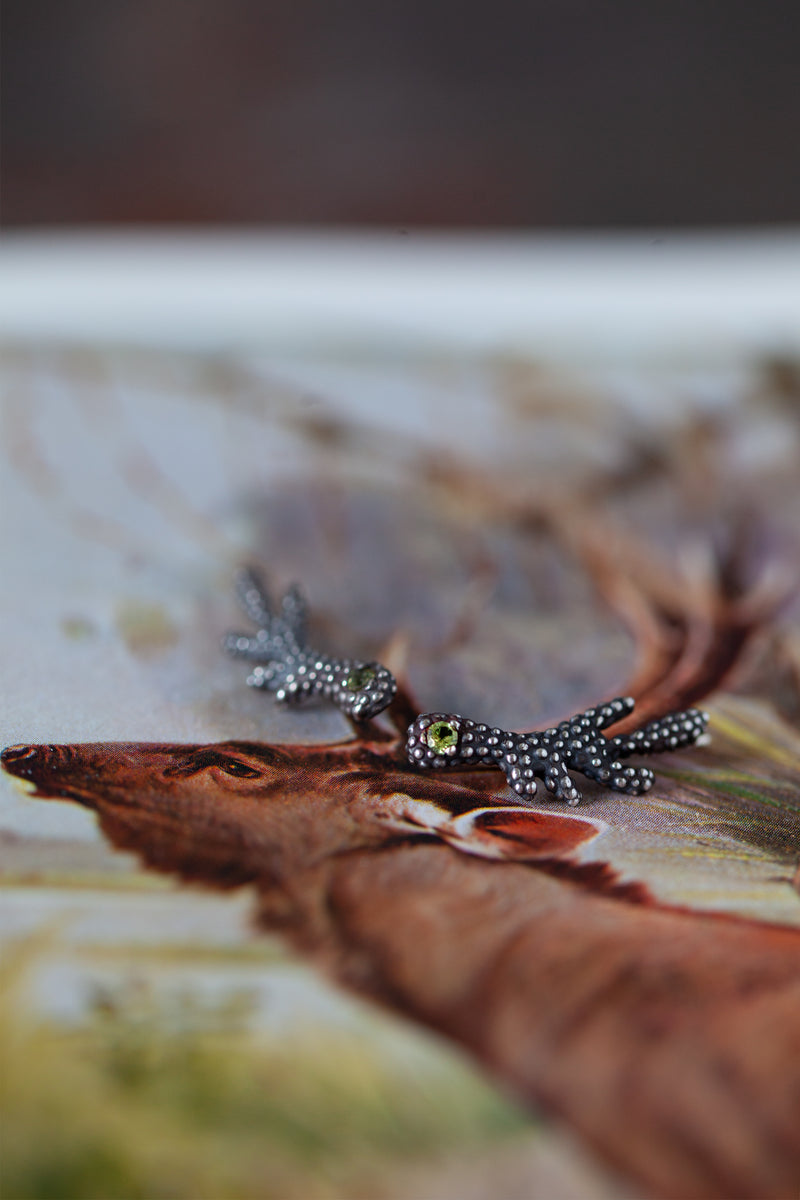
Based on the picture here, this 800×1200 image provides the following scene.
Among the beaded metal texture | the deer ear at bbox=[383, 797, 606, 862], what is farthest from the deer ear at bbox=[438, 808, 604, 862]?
the beaded metal texture

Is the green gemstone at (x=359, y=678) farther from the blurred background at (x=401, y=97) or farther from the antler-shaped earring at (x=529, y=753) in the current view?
the blurred background at (x=401, y=97)

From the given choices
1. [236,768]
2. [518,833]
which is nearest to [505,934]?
[518,833]

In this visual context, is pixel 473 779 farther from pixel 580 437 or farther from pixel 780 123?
pixel 780 123

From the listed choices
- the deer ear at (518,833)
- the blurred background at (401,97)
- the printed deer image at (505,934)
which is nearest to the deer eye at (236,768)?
the printed deer image at (505,934)

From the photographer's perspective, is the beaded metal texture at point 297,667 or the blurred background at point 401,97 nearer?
the beaded metal texture at point 297,667

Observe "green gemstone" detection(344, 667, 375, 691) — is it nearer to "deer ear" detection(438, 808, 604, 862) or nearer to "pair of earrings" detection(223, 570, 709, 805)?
"pair of earrings" detection(223, 570, 709, 805)

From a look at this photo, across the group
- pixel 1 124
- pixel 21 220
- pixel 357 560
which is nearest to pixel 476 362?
pixel 357 560
